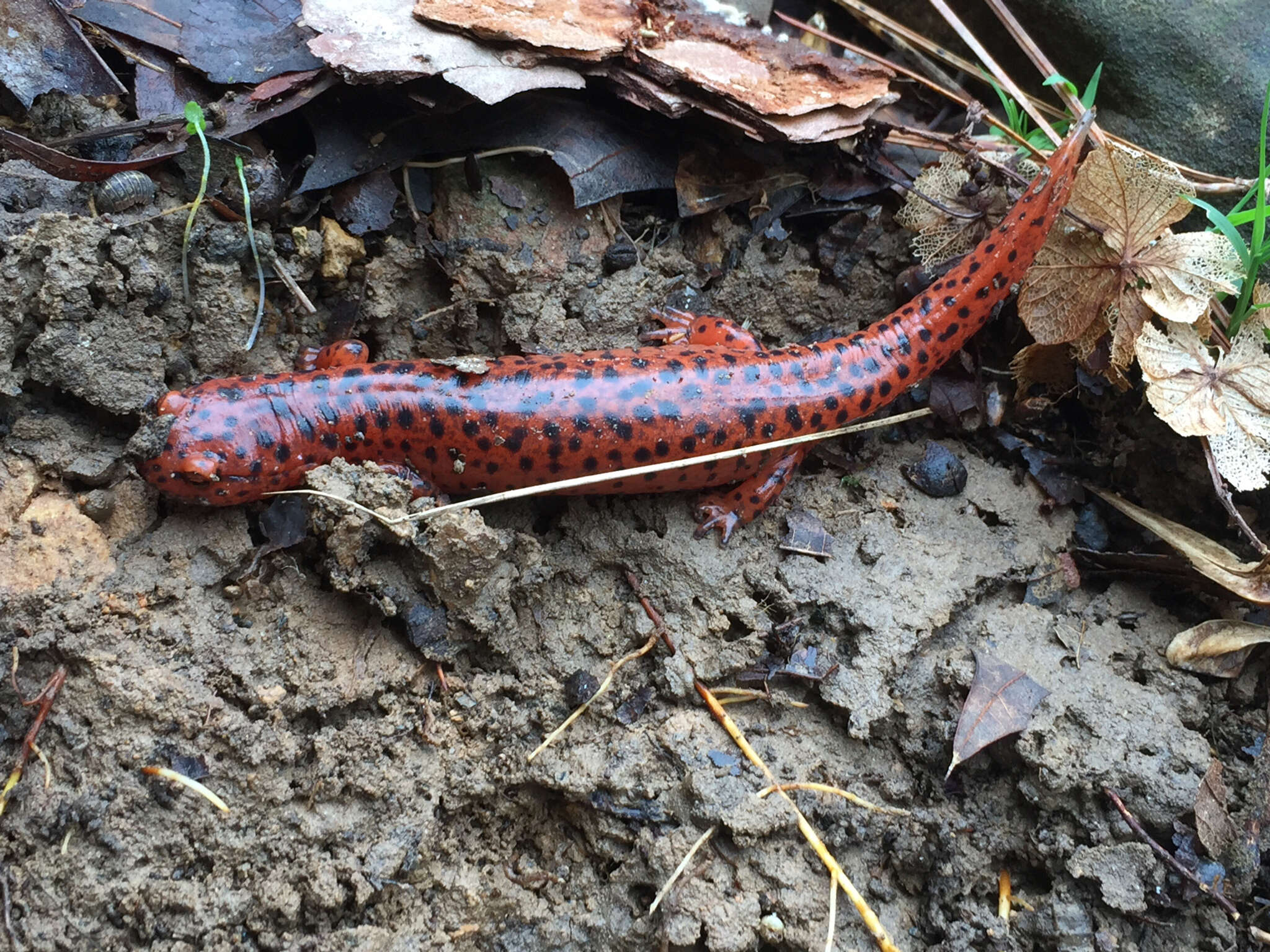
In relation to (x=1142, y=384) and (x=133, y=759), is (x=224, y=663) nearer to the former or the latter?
(x=133, y=759)

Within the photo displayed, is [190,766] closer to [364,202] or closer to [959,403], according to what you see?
[364,202]

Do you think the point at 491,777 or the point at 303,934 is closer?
the point at 303,934

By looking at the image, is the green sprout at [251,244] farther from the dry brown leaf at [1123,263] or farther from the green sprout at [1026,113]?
the green sprout at [1026,113]

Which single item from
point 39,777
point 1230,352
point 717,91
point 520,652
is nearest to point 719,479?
point 520,652

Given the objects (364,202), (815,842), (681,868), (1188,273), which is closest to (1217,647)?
(1188,273)

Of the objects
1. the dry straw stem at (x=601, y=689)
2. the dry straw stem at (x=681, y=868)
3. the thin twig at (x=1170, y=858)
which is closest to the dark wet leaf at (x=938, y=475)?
the thin twig at (x=1170, y=858)

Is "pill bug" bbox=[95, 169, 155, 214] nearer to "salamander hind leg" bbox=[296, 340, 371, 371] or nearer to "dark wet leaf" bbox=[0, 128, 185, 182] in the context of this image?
"dark wet leaf" bbox=[0, 128, 185, 182]
